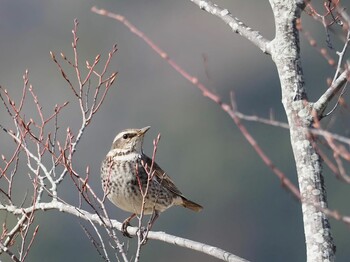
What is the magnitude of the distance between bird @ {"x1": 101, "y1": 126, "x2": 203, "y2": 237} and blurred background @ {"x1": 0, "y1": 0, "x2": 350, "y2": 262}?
32809mm

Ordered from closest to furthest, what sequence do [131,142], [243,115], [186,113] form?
[243,115], [131,142], [186,113]

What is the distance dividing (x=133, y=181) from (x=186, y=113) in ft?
172

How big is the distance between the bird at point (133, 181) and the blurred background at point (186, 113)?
32.8 m

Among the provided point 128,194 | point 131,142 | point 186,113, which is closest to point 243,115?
point 128,194

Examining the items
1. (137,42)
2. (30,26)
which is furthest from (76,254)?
(30,26)

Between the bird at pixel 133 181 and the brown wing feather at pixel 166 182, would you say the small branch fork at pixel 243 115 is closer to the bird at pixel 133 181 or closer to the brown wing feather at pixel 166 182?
the bird at pixel 133 181

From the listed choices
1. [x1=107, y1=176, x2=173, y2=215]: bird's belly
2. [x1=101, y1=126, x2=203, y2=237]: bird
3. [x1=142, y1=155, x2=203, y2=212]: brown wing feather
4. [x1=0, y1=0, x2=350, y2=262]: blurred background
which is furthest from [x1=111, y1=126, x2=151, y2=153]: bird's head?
[x1=0, y1=0, x2=350, y2=262]: blurred background

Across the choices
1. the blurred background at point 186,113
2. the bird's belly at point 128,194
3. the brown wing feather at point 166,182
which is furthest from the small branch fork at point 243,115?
the blurred background at point 186,113

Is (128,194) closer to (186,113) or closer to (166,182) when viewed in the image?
(166,182)

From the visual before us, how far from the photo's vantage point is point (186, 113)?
202 feet

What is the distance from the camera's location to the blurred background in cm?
5038

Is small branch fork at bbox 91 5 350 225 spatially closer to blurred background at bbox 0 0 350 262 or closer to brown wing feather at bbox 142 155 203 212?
brown wing feather at bbox 142 155 203 212

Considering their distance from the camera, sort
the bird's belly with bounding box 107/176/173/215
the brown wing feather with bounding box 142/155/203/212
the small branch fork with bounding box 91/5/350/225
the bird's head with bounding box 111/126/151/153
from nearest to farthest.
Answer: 1. the small branch fork with bounding box 91/5/350/225
2. the bird's belly with bounding box 107/176/173/215
3. the brown wing feather with bounding box 142/155/203/212
4. the bird's head with bounding box 111/126/151/153

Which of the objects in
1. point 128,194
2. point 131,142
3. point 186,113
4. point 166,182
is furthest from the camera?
point 186,113
